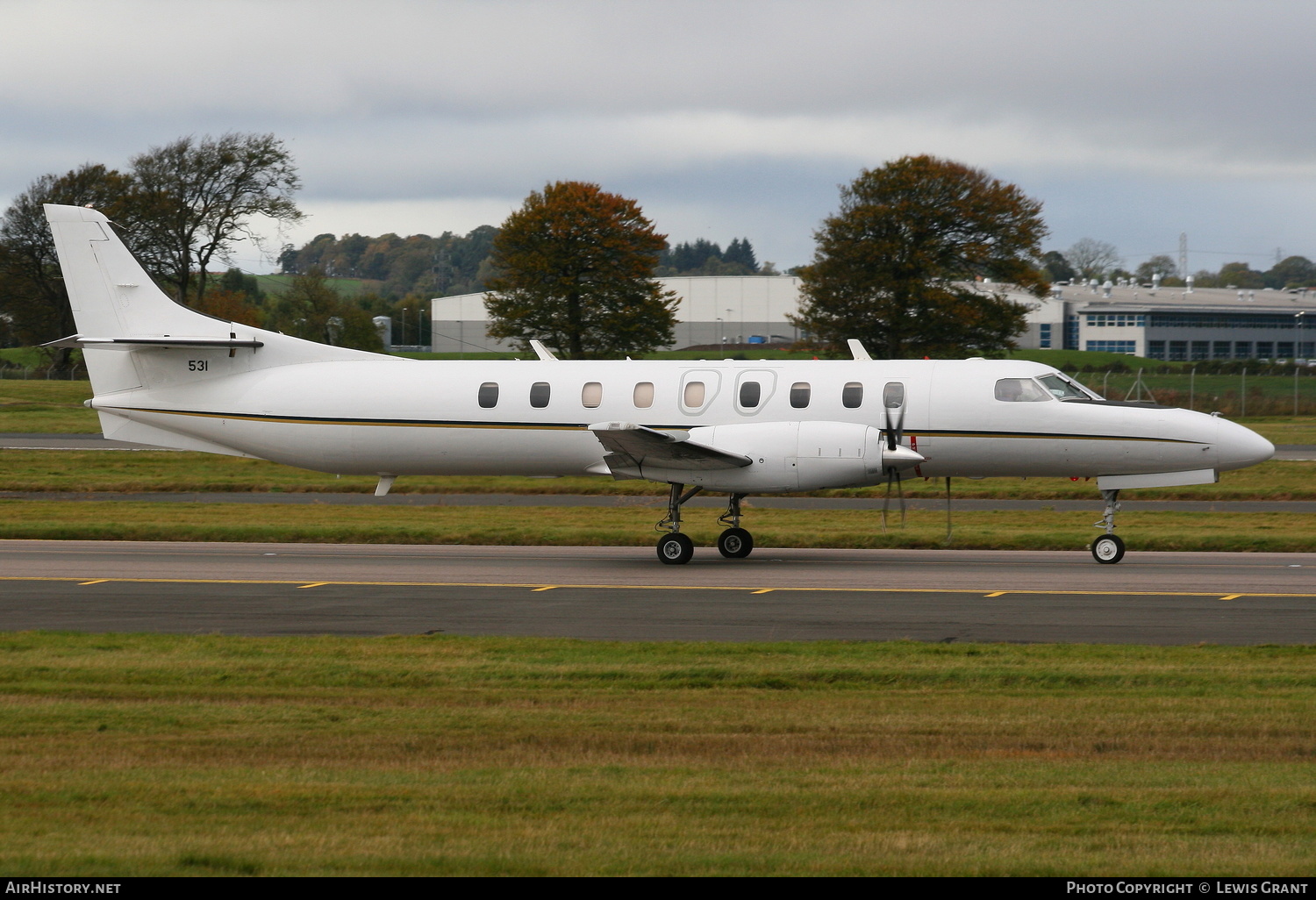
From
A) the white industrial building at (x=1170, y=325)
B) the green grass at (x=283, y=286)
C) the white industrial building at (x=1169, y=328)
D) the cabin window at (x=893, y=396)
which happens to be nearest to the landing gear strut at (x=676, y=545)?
the cabin window at (x=893, y=396)

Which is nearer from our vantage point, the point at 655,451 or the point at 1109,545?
the point at 655,451

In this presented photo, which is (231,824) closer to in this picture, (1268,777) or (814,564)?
(1268,777)

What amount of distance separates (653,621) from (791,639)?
1957 mm

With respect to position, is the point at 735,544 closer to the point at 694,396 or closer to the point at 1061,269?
the point at 694,396

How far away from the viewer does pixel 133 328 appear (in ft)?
73.5

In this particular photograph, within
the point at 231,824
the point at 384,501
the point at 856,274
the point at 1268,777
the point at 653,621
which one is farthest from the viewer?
the point at 856,274

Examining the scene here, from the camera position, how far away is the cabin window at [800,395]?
20.2 meters

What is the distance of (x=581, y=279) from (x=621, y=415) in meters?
36.7

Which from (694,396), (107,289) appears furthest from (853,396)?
(107,289)

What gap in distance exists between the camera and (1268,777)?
7.98 meters

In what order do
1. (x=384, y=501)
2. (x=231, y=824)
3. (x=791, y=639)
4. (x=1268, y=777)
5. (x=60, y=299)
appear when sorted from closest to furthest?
(x=231, y=824) < (x=1268, y=777) < (x=791, y=639) < (x=384, y=501) < (x=60, y=299)

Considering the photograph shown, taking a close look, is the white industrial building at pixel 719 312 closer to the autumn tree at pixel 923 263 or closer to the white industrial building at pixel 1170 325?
the white industrial building at pixel 1170 325

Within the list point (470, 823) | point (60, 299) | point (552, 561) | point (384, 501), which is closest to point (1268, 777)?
point (470, 823)

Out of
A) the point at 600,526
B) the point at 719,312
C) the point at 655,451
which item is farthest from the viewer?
the point at 719,312
